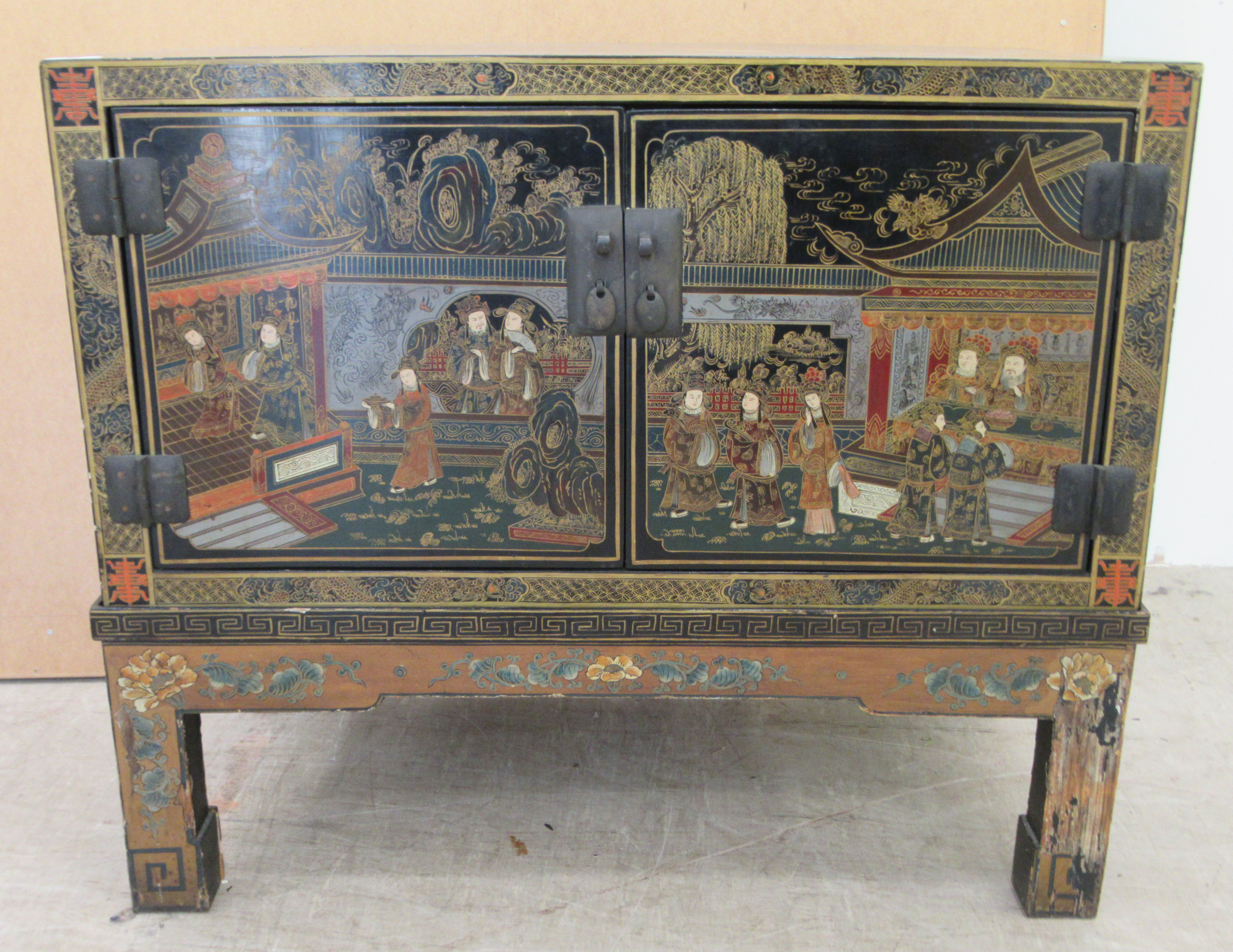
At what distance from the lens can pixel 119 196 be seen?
1847 mm

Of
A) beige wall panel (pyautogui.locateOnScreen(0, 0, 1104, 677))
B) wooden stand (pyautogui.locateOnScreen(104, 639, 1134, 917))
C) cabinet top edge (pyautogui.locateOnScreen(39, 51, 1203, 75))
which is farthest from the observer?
beige wall panel (pyautogui.locateOnScreen(0, 0, 1104, 677))

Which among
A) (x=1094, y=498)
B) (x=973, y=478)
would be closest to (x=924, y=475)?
(x=973, y=478)

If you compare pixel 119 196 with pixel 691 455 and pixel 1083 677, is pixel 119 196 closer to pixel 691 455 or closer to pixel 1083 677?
pixel 691 455

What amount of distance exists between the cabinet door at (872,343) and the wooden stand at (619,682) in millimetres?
195

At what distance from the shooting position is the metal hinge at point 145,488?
1941mm

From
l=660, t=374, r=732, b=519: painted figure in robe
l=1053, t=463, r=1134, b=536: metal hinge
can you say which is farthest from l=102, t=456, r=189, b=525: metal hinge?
l=1053, t=463, r=1134, b=536: metal hinge

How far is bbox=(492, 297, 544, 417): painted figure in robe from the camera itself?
1.93 metres

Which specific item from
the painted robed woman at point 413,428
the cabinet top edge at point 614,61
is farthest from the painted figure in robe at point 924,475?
the painted robed woman at point 413,428

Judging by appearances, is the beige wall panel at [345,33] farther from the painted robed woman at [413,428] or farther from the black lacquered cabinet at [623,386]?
the painted robed woman at [413,428]

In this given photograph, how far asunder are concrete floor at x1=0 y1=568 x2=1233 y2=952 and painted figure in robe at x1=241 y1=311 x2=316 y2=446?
3.28 feet

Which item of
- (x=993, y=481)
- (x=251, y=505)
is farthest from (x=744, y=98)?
(x=251, y=505)

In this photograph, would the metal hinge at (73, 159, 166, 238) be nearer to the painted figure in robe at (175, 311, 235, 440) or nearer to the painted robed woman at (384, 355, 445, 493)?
the painted figure in robe at (175, 311, 235, 440)

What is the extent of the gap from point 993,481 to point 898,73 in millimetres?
784

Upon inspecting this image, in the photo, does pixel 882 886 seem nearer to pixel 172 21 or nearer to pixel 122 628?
pixel 122 628
